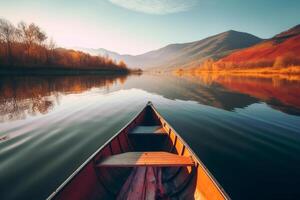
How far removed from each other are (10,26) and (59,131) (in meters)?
85.5

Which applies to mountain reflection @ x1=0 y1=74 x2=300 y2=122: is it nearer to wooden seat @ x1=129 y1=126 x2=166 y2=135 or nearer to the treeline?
wooden seat @ x1=129 y1=126 x2=166 y2=135

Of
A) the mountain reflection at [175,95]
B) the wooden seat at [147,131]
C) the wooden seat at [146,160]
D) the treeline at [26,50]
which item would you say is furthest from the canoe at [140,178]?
the treeline at [26,50]

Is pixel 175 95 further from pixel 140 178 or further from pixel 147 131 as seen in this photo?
pixel 140 178

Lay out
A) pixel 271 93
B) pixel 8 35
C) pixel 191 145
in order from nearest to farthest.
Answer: pixel 191 145 → pixel 271 93 → pixel 8 35

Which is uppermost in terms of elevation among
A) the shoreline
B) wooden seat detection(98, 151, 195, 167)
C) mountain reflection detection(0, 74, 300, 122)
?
the shoreline

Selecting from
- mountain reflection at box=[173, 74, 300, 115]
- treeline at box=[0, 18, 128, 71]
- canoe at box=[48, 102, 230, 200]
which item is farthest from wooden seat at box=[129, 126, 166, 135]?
treeline at box=[0, 18, 128, 71]

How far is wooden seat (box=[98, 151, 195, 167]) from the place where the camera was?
5.46 metres

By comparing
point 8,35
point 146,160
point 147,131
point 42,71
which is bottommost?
point 147,131

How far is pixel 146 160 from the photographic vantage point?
19.1ft

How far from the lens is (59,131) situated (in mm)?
11906

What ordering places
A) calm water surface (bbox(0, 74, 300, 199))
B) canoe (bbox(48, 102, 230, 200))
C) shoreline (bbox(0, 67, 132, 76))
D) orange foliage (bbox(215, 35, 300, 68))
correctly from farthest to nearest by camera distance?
orange foliage (bbox(215, 35, 300, 68))
shoreline (bbox(0, 67, 132, 76))
calm water surface (bbox(0, 74, 300, 199))
canoe (bbox(48, 102, 230, 200))

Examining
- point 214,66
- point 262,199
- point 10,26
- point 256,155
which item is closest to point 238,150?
point 256,155

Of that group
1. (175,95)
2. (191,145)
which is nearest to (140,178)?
(191,145)

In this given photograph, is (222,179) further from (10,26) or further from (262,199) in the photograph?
(10,26)
